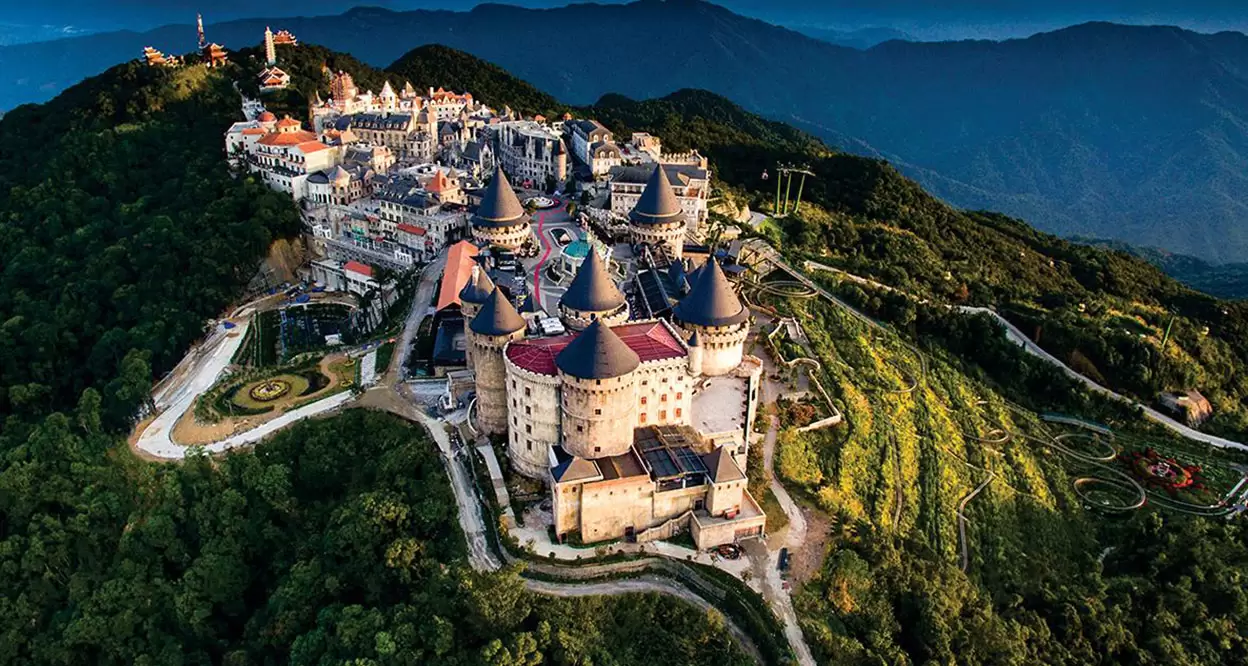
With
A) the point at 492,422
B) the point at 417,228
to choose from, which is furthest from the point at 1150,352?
the point at 417,228

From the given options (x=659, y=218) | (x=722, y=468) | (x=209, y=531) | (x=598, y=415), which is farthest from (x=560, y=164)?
(x=722, y=468)

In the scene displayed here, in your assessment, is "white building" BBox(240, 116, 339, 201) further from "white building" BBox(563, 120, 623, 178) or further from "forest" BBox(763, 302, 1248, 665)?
"forest" BBox(763, 302, 1248, 665)

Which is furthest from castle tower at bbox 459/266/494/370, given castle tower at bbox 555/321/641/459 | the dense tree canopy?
the dense tree canopy

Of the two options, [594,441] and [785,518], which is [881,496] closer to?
[785,518]

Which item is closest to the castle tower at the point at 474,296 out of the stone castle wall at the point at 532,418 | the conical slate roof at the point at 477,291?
the conical slate roof at the point at 477,291

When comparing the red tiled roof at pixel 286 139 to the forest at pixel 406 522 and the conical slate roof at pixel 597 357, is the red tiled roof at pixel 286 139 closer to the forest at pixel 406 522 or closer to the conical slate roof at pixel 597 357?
the forest at pixel 406 522

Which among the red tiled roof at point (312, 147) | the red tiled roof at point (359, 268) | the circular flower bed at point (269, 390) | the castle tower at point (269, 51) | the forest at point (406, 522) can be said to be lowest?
the forest at point (406, 522)
